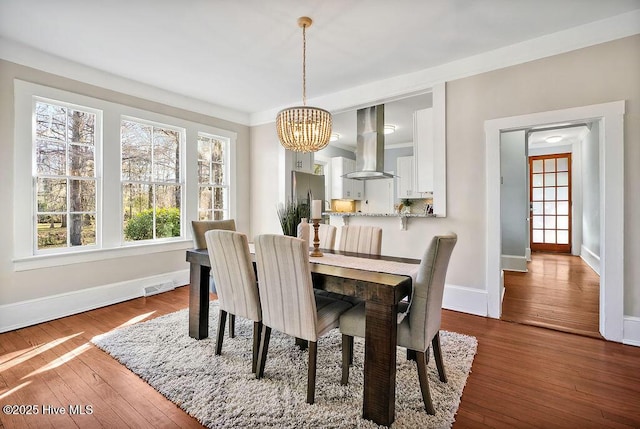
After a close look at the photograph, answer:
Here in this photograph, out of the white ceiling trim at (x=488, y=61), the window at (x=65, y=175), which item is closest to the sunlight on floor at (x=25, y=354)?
the window at (x=65, y=175)

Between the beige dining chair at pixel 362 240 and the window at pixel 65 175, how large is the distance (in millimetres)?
2925

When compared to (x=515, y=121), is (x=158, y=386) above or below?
below

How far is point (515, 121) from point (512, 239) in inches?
124

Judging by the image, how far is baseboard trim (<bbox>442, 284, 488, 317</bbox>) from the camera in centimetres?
320

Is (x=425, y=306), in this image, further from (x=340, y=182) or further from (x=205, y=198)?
(x=340, y=182)

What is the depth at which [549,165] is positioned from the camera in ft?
24.0

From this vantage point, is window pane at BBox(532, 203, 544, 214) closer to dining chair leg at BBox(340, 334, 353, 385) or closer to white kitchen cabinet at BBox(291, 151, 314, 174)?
white kitchen cabinet at BBox(291, 151, 314, 174)

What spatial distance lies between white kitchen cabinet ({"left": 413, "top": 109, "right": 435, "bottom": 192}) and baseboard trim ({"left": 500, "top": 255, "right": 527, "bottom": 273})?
284 centimetres

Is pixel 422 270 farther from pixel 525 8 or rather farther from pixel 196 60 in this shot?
pixel 196 60

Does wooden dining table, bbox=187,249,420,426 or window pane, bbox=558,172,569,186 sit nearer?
wooden dining table, bbox=187,249,420,426

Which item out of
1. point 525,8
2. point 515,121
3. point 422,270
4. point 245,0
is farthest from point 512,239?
point 245,0

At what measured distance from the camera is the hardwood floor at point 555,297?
2.98m

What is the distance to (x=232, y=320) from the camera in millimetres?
2666

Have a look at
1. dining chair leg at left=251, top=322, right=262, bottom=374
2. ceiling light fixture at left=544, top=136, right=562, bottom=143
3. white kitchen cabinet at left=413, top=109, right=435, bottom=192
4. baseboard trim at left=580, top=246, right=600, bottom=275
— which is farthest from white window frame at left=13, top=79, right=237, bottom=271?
ceiling light fixture at left=544, top=136, right=562, bottom=143
